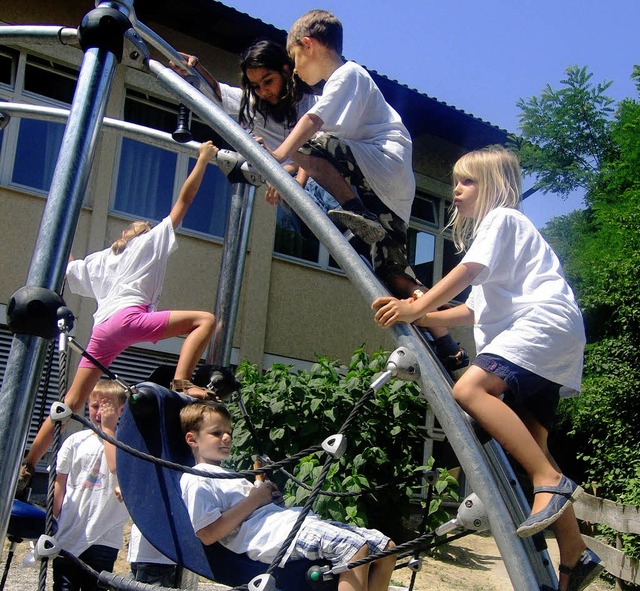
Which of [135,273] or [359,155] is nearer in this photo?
[359,155]

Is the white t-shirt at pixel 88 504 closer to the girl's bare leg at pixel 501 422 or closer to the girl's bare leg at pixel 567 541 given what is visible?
the girl's bare leg at pixel 501 422

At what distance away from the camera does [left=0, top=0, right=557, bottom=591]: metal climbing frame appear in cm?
238

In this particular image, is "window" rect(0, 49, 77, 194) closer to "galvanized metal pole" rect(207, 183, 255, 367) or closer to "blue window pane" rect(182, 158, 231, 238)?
"blue window pane" rect(182, 158, 231, 238)

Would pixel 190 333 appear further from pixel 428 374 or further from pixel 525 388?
pixel 525 388

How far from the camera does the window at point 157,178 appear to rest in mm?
9705

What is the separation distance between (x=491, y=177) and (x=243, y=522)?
1.48 meters

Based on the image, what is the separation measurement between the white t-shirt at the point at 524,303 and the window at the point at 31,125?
23.6 feet

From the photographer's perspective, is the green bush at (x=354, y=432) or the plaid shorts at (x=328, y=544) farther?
the green bush at (x=354, y=432)

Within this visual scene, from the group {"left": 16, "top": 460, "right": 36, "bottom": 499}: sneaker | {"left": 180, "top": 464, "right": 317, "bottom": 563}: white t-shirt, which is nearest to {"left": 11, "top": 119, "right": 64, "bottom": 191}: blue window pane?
{"left": 16, "top": 460, "right": 36, "bottom": 499}: sneaker

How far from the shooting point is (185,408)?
324cm

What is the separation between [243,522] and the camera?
9.69 ft

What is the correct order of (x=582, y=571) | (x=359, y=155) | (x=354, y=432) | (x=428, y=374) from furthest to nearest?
(x=354, y=432) < (x=359, y=155) < (x=428, y=374) < (x=582, y=571)

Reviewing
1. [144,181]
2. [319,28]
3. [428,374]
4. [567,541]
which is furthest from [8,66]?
[567,541]

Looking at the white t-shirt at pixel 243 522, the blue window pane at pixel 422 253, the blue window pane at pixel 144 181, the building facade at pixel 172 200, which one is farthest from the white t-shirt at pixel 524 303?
the blue window pane at pixel 422 253
